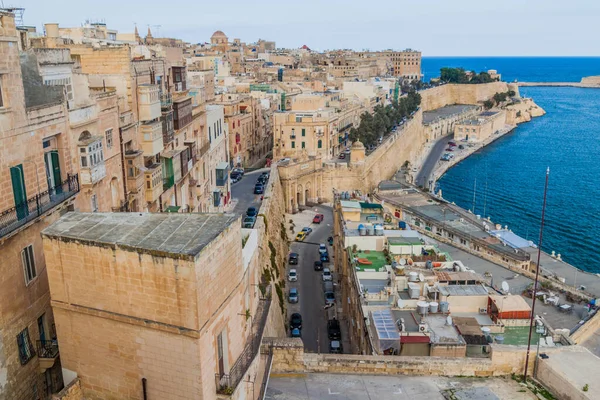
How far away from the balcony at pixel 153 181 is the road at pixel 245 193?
13.9 m

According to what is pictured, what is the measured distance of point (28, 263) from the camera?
12375 millimetres

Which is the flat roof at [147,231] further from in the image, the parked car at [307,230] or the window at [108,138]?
the parked car at [307,230]

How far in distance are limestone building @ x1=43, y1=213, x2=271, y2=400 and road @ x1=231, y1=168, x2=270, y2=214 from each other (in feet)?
80.1

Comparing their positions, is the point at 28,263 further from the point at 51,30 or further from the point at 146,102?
the point at 51,30

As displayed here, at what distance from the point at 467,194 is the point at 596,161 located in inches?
1193

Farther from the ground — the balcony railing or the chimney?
the chimney

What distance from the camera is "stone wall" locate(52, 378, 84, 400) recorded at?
419 inches

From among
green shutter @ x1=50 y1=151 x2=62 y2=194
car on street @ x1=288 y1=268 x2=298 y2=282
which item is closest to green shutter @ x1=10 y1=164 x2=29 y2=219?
green shutter @ x1=50 y1=151 x2=62 y2=194

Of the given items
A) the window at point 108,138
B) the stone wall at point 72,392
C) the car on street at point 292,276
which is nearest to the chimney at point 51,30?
the window at point 108,138

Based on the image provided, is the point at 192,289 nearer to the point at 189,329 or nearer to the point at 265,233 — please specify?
the point at 189,329

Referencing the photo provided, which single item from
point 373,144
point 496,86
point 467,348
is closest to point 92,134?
point 467,348

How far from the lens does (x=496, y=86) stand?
143 m

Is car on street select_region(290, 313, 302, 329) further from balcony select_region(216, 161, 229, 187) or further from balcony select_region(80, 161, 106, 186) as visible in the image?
balcony select_region(80, 161, 106, 186)

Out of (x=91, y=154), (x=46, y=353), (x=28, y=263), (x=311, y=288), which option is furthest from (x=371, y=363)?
(x=311, y=288)
